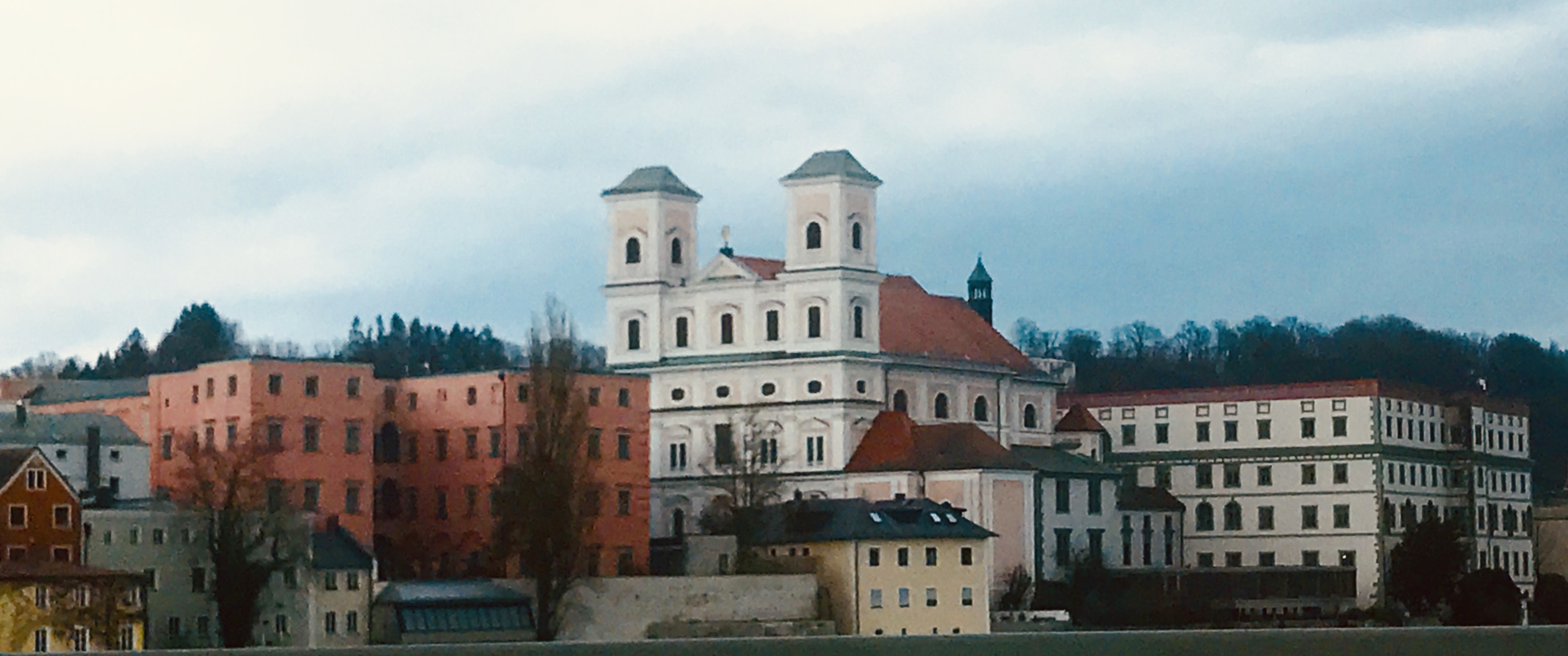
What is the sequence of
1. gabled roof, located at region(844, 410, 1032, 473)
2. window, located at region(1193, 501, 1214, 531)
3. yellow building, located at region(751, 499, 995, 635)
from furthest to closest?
window, located at region(1193, 501, 1214, 531)
gabled roof, located at region(844, 410, 1032, 473)
yellow building, located at region(751, 499, 995, 635)

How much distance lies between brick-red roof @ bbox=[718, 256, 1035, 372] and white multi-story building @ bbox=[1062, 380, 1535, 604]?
5.01 m

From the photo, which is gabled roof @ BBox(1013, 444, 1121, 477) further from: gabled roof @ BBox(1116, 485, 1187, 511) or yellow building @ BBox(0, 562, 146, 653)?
yellow building @ BBox(0, 562, 146, 653)

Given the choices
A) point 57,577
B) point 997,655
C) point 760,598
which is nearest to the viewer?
point 997,655

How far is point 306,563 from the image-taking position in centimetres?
5784

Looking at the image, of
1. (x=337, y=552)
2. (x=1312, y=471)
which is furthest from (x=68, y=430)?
(x=1312, y=471)

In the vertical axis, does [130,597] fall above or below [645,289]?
below

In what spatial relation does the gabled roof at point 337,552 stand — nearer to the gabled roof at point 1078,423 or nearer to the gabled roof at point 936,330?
the gabled roof at point 936,330

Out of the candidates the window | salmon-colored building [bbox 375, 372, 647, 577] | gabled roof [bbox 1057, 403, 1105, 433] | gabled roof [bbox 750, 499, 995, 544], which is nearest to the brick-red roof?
gabled roof [bbox 1057, 403, 1105, 433]

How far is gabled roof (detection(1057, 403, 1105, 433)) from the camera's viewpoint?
293 ft

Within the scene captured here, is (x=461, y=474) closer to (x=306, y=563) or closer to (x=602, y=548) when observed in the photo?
(x=602, y=548)

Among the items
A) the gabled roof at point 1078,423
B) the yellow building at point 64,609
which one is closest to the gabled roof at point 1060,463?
the gabled roof at point 1078,423

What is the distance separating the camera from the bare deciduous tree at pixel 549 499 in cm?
5912

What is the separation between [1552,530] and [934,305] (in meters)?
27.2

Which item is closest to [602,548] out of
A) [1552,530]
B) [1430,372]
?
[1552,530]
